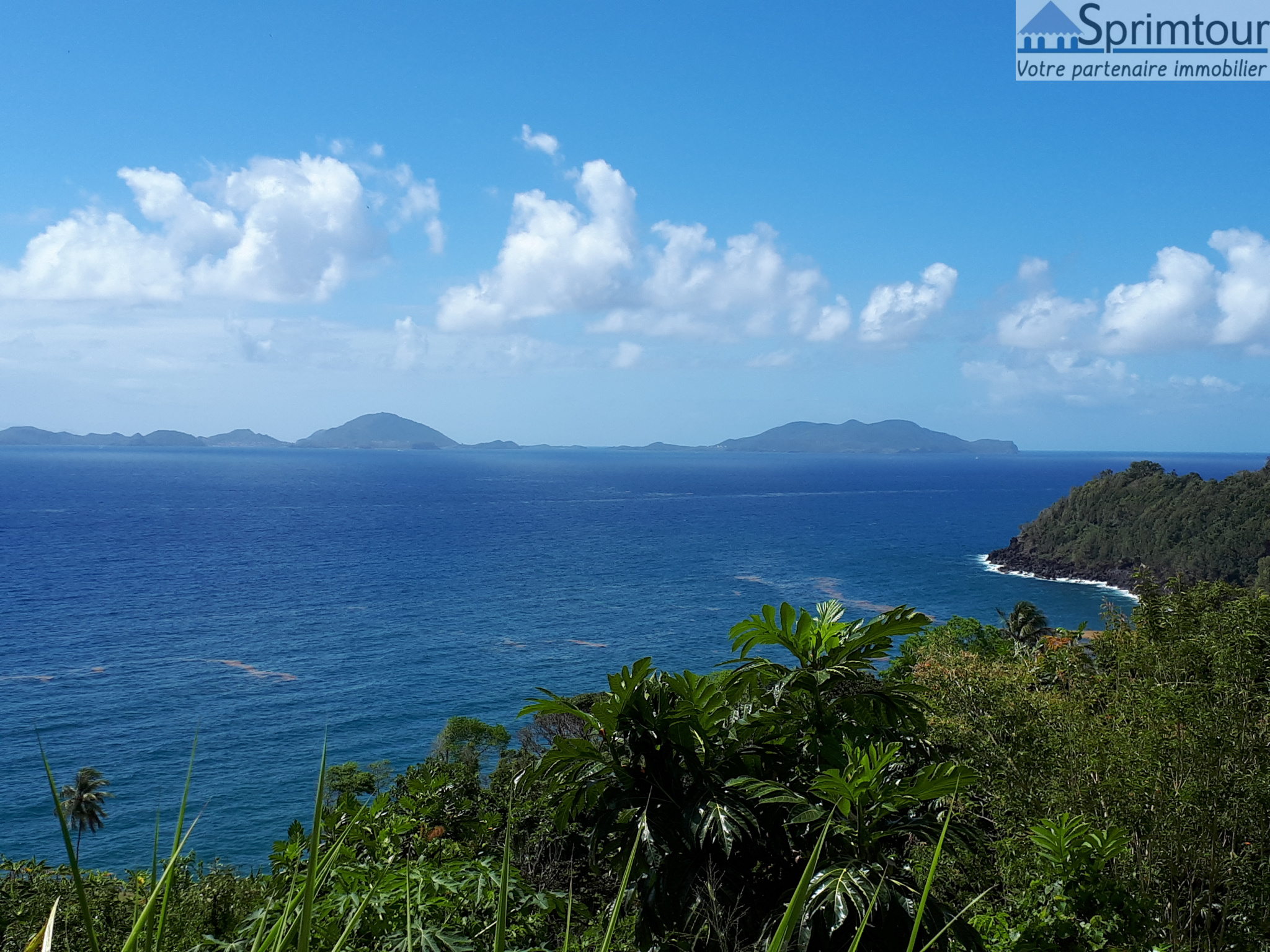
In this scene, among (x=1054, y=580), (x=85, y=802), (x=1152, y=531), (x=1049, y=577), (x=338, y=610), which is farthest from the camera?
(x=1152, y=531)

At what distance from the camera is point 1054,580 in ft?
235

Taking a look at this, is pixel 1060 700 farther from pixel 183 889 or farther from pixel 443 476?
pixel 443 476

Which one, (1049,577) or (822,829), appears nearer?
(822,829)

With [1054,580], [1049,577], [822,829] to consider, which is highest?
[822,829]

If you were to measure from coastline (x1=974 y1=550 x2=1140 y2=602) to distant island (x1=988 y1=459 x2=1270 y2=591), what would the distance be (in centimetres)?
17

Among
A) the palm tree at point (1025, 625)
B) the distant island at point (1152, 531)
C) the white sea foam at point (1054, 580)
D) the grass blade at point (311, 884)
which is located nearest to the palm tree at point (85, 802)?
the grass blade at point (311, 884)

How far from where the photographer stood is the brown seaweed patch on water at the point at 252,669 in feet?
139

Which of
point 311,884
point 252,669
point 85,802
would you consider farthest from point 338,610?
point 311,884

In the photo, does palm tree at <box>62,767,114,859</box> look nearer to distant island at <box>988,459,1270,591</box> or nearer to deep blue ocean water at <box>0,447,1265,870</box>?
deep blue ocean water at <box>0,447,1265,870</box>

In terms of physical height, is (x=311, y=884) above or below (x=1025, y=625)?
above

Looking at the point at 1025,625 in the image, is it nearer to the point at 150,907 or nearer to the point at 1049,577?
the point at 150,907

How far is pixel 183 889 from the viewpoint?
23.8 ft

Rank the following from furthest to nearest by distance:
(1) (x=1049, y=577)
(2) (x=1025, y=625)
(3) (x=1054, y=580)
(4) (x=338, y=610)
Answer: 1. (1) (x=1049, y=577)
2. (3) (x=1054, y=580)
3. (4) (x=338, y=610)
4. (2) (x=1025, y=625)

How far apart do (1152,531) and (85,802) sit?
8032 centimetres
